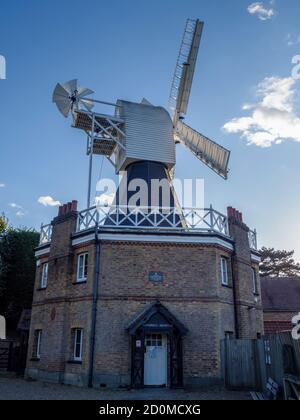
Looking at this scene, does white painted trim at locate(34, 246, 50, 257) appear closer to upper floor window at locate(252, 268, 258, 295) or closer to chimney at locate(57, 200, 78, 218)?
chimney at locate(57, 200, 78, 218)

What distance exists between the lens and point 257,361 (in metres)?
13.9

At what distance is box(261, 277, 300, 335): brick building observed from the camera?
90.7ft

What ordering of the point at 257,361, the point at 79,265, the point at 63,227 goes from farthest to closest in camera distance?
the point at 63,227
the point at 79,265
the point at 257,361

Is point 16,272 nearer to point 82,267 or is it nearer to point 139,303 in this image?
point 82,267

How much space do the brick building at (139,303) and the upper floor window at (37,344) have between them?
5 cm

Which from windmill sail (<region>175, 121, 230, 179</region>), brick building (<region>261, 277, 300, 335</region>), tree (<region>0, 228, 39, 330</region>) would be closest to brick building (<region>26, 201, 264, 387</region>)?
windmill sail (<region>175, 121, 230, 179</region>)

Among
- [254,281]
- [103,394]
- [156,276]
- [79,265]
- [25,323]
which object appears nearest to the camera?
[103,394]

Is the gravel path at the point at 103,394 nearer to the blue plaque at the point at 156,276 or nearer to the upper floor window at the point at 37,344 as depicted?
the upper floor window at the point at 37,344

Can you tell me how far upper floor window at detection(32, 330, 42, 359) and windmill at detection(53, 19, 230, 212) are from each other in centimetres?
760

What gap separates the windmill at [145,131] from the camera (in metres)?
19.4

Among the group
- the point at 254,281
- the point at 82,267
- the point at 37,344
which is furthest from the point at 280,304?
the point at 37,344

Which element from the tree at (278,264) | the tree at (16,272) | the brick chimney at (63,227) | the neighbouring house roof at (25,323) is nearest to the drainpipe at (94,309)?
the brick chimney at (63,227)

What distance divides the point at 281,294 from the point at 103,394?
20.6m
